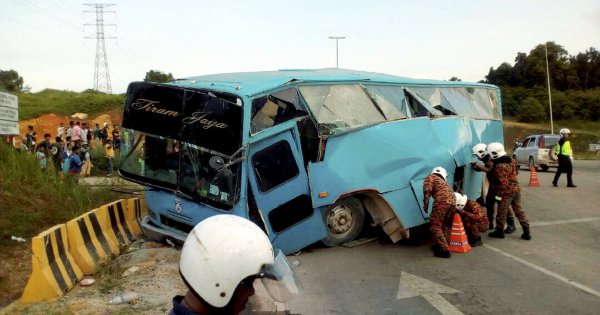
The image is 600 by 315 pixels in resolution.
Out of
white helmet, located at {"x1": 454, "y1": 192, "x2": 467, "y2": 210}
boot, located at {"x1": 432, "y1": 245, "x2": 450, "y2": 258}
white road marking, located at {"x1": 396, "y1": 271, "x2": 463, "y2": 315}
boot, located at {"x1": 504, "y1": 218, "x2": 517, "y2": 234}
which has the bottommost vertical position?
white road marking, located at {"x1": 396, "y1": 271, "x2": 463, "y2": 315}

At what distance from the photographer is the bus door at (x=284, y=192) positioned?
286 inches

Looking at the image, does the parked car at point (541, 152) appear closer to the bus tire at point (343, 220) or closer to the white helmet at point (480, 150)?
the white helmet at point (480, 150)

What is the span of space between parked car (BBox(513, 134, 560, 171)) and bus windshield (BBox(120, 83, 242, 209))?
1936 cm

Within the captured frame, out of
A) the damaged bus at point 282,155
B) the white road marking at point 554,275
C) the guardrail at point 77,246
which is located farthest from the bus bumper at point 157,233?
the white road marking at point 554,275

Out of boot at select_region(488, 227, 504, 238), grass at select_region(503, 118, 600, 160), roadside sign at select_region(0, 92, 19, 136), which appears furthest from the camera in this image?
grass at select_region(503, 118, 600, 160)

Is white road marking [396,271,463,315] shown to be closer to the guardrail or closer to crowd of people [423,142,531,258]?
crowd of people [423,142,531,258]

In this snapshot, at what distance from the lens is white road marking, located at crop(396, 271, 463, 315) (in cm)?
584

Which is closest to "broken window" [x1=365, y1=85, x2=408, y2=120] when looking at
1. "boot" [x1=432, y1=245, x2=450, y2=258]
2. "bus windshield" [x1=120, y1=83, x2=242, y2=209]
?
"boot" [x1=432, y1=245, x2=450, y2=258]

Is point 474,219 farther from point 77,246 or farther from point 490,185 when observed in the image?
point 77,246

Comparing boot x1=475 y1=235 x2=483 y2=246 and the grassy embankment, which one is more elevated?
the grassy embankment

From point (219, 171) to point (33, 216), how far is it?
410 cm

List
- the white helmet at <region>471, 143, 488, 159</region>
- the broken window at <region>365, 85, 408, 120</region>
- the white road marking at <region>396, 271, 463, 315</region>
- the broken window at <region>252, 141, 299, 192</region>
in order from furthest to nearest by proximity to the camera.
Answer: the white helmet at <region>471, 143, 488, 159</region>
the broken window at <region>365, 85, 408, 120</region>
the broken window at <region>252, 141, 299, 192</region>
the white road marking at <region>396, 271, 463, 315</region>

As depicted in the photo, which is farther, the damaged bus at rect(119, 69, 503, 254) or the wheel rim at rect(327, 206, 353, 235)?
the wheel rim at rect(327, 206, 353, 235)

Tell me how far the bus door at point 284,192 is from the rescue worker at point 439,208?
1.71 metres
